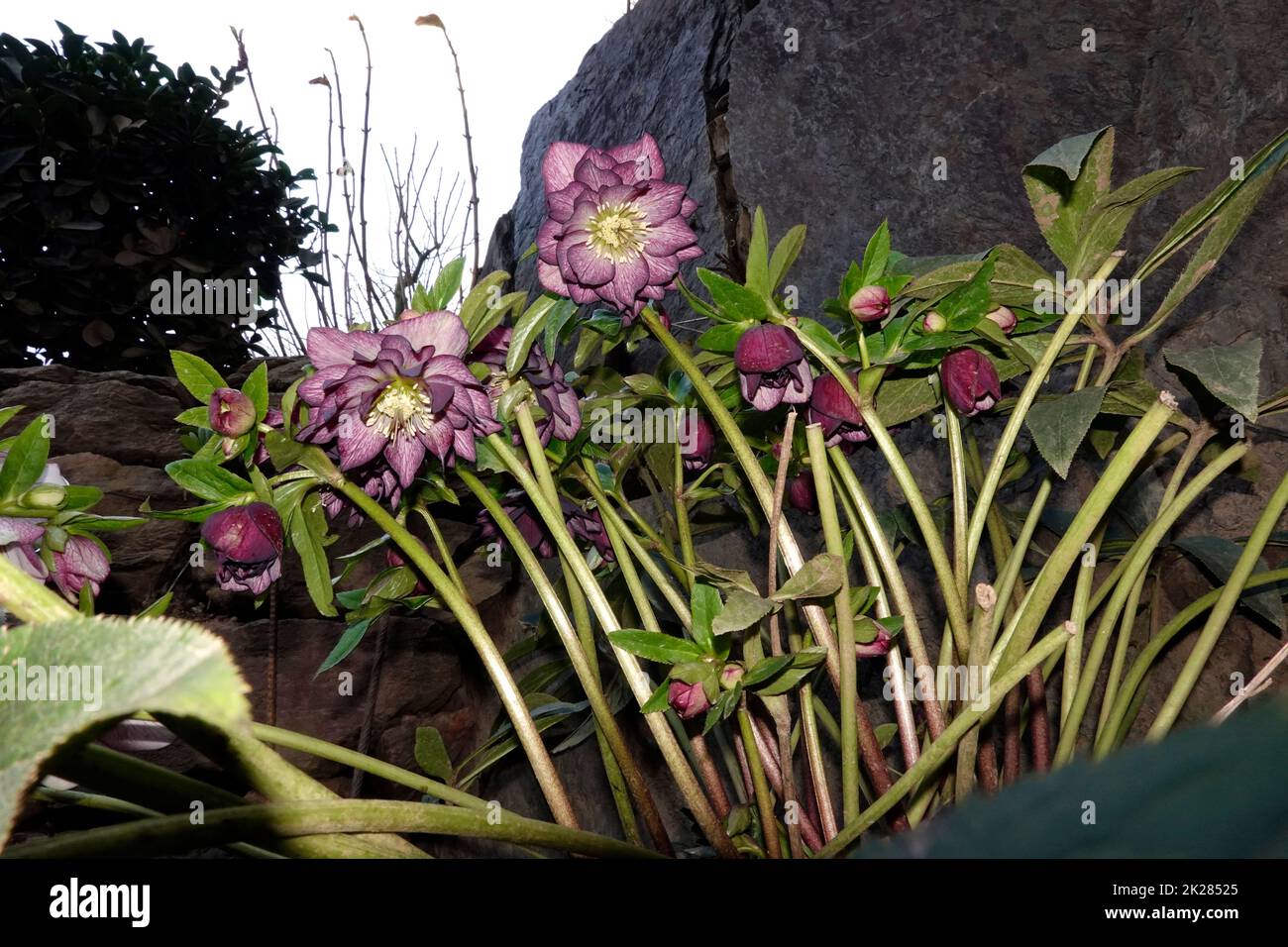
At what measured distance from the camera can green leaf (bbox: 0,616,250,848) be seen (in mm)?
145

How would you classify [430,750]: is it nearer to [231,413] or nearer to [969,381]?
[231,413]

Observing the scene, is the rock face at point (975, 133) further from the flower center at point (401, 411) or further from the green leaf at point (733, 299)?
the flower center at point (401, 411)

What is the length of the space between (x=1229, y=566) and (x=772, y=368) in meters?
0.38

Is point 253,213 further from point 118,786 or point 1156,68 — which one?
point 118,786

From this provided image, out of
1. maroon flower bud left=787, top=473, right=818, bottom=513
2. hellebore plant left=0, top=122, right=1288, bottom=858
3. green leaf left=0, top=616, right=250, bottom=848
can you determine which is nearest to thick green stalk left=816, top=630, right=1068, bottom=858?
hellebore plant left=0, top=122, right=1288, bottom=858

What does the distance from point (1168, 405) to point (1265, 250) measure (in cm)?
52

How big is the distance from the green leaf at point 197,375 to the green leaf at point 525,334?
0.53 feet

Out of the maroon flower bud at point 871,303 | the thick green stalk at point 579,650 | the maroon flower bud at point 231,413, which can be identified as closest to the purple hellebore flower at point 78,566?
the maroon flower bud at point 231,413

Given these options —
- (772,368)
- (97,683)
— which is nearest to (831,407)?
(772,368)

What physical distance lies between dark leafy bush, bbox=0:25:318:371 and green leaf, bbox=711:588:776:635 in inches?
66.8

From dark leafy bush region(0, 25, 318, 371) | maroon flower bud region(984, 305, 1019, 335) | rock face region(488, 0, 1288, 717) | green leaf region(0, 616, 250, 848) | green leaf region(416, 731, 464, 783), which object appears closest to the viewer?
green leaf region(0, 616, 250, 848)

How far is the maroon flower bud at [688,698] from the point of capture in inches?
17.3

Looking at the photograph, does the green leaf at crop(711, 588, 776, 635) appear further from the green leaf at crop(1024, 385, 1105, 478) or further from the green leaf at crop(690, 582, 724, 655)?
the green leaf at crop(1024, 385, 1105, 478)
